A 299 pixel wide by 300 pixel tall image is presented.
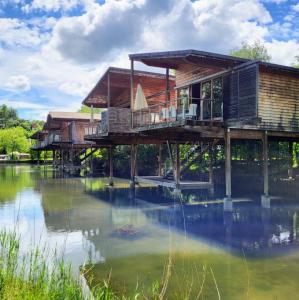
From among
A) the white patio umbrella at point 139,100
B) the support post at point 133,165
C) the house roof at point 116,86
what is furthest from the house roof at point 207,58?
the support post at point 133,165

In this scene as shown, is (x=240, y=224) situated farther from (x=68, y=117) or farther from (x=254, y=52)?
(x=254, y=52)

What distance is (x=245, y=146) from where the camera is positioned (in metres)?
27.5

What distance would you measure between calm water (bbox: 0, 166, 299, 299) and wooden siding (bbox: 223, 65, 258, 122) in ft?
14.4

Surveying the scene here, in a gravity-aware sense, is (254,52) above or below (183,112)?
above

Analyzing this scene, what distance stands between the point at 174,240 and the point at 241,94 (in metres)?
7.45

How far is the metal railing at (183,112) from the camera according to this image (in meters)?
14.3

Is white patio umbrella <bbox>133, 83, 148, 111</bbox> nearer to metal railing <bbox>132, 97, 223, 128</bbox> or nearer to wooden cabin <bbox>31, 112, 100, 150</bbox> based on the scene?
metal railing <bbox>132, 97, 223, 128</bbox>

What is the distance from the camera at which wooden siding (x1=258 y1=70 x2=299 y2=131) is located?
1455cm

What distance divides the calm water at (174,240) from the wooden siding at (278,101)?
406 centimetres

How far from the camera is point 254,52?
41.7m

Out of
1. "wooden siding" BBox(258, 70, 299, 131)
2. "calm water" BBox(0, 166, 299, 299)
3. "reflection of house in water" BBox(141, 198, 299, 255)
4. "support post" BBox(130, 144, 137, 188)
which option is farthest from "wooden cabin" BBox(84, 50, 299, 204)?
"support post" BBox(130, 144, 137, 188)

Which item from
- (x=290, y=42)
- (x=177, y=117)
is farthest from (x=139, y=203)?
(x=290, y=42)

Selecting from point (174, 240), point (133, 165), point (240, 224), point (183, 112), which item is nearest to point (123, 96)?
point (133, 165)

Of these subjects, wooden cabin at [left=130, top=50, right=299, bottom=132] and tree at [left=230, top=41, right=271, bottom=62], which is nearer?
wooden cabin at [left=130, top=50, right=299, bottom=132]
